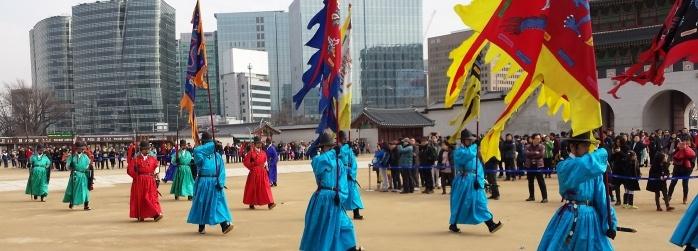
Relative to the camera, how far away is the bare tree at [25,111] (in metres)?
69.4

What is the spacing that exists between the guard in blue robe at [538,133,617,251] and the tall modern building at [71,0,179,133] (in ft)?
326

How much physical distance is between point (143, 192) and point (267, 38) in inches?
5031

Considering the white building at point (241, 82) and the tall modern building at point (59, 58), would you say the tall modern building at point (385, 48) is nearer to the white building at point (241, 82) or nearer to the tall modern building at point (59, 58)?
the white building at point (241, 82)

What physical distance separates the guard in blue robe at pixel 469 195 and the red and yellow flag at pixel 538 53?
2.43 meters

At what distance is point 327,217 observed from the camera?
757cm

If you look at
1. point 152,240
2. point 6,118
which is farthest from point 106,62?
point 152,240

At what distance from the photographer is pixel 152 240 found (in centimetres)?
1013

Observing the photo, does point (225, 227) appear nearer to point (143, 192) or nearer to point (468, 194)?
point (143, 192)

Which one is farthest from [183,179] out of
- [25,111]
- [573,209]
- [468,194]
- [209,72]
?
[209,72]

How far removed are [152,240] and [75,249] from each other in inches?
45.9

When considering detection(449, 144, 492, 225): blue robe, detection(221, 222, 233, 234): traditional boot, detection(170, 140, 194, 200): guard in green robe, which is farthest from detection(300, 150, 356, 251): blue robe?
detection(170, 140, 194, 200): guard in green robe

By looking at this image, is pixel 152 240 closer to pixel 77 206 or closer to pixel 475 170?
pixel 475 170

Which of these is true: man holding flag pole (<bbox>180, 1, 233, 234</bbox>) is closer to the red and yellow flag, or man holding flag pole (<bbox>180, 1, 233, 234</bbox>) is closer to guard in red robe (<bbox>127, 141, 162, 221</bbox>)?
guard in red robe (<bbox>127, 141, 162, 221</bbox>)

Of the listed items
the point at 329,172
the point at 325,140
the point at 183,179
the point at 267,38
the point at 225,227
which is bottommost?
the point at 225,227
